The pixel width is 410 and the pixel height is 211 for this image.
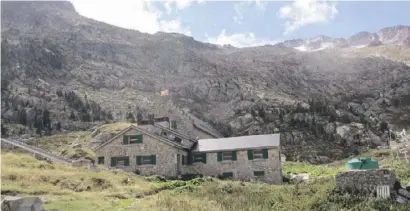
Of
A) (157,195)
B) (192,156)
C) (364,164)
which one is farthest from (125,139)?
(364,164)

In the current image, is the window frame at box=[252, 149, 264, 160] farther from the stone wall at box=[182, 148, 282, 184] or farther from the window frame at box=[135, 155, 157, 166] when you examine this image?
the window frame at box=[135, 155, 157, 166]

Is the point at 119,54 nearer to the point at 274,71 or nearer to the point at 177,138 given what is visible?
the point at 274,71

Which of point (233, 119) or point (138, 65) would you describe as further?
point (138, 65)

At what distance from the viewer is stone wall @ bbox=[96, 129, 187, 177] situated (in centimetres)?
4462

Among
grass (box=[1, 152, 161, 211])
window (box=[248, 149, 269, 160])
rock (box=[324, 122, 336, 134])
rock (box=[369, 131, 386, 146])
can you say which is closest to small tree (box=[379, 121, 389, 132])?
rock (box=[369, 131, 386, 146])

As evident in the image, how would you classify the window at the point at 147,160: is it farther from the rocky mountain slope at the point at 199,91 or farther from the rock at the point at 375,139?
the rock at the point at 375,139

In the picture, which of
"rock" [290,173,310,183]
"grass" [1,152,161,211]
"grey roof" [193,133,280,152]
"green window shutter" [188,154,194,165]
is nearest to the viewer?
"grass" [1,152,161,211]

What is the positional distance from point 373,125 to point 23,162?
8578 centimetres

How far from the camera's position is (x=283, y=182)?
42.8m

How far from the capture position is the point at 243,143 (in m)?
45.3

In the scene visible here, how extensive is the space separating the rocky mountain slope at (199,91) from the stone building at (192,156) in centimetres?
3150

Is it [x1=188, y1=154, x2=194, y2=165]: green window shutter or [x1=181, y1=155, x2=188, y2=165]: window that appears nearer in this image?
[x1=181, y1=155, x2=188, y2=165]: window

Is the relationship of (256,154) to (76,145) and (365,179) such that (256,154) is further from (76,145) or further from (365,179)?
(76,145)

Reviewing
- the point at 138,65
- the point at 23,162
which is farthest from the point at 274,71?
the point at 23,162
